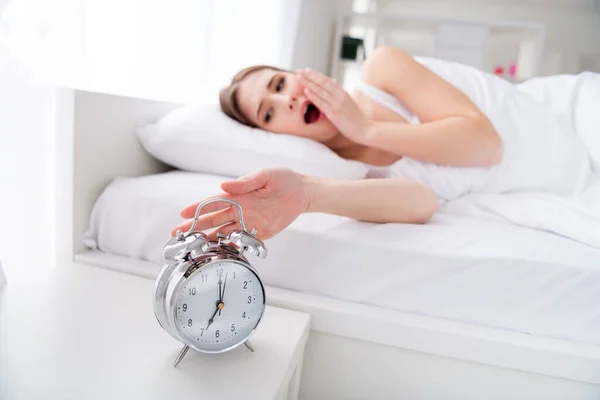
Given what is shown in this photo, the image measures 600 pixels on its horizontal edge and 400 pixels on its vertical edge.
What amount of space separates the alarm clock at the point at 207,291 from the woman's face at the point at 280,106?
60cm

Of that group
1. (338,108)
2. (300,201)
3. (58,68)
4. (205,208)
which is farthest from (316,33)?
(205,208)

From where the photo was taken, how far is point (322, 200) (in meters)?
0.81

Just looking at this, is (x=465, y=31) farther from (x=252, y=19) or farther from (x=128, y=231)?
(x=128, y=231)

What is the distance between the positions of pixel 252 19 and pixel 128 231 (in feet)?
4.27

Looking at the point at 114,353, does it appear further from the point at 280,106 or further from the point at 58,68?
the point at 280,106

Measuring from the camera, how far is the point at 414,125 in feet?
3.65

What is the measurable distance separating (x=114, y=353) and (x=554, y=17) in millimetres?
3802

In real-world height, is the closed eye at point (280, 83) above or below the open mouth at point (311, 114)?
above

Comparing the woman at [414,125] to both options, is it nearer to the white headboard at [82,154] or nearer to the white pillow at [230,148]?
the white pillow at [230,148]

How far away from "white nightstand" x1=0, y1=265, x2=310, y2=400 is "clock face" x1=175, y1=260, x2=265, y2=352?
42 mm

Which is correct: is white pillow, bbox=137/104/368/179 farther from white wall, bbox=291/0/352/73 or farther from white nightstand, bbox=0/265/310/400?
white wall, bbox=291/0/352/73

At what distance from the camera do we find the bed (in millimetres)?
740

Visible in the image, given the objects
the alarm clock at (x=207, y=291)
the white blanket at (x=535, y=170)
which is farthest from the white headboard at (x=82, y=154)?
the white blanket at (x=535, y=170)

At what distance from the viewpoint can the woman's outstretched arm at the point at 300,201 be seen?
0.66 meters
